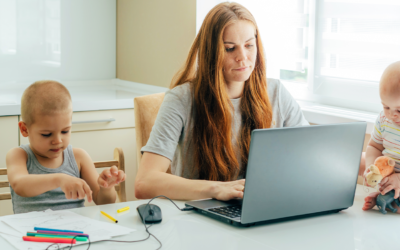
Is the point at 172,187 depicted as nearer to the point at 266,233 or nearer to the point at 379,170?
the point at 266,233

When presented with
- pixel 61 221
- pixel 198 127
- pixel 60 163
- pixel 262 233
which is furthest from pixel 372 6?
pixel 61 221

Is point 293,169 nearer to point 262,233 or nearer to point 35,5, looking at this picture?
point 262,233

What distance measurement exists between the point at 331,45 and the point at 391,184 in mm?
1068

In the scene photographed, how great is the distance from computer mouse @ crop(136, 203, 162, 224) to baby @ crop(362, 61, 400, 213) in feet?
1.84

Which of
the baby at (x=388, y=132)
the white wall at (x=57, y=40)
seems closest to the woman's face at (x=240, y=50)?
the baby at (x=388, y=132)

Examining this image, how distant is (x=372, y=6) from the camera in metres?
1.81

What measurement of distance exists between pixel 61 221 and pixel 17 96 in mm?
1599

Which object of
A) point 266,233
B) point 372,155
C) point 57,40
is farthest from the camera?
point 57,40

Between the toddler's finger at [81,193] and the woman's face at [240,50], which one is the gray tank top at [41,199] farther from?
the woman's face at [240,50]

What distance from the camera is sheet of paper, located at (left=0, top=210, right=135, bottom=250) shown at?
35.2 inches

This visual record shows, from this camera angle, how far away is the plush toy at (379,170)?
109 centimetres

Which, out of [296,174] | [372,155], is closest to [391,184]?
[372,155]

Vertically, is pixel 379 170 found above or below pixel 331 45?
below

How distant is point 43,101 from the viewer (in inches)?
50.2
